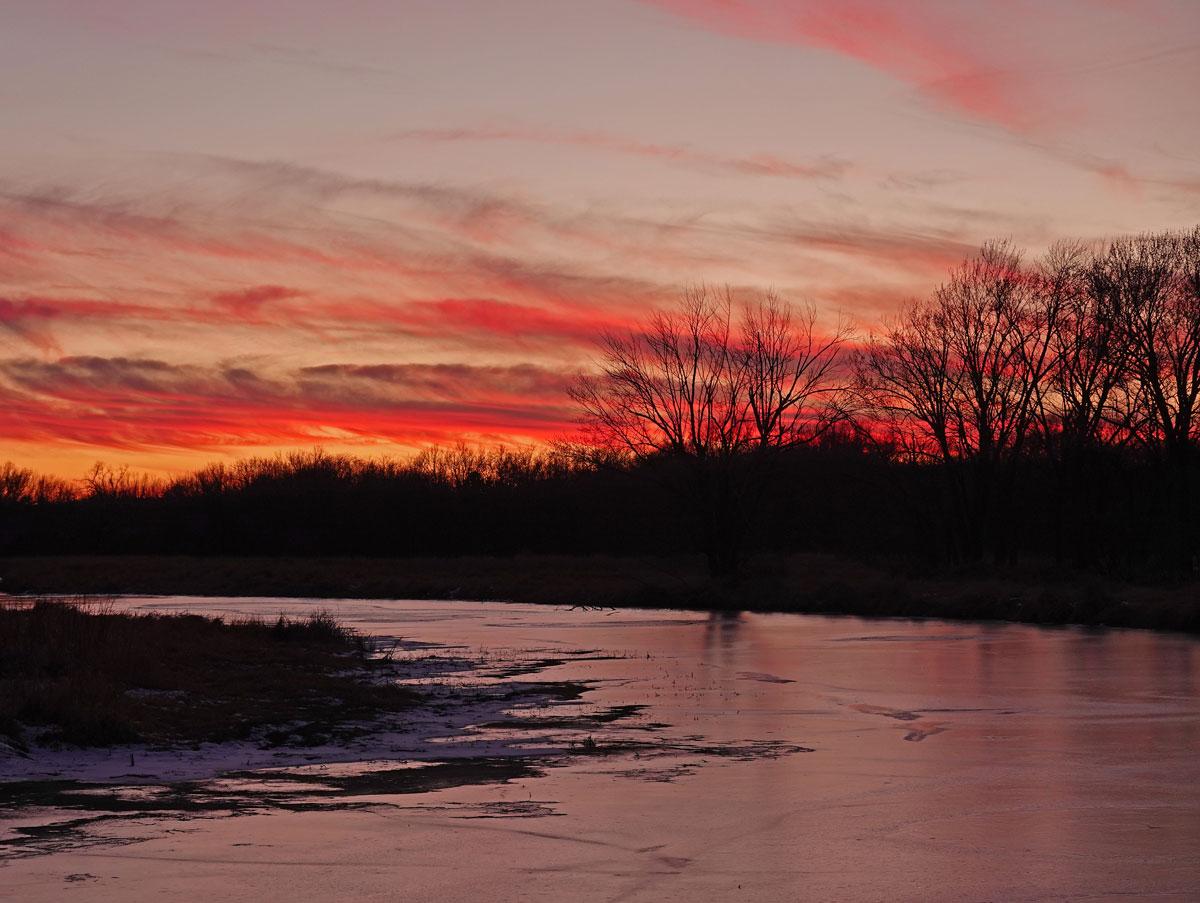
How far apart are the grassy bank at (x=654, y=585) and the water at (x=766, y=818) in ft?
59.7

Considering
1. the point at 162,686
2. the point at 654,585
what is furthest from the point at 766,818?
the point at 654,585

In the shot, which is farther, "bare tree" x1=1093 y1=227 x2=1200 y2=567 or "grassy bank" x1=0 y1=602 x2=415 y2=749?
"bare tree" x1=1093 y1=227 x2=1200 y2=567

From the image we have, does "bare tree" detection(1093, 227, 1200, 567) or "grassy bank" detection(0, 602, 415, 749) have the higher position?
"bare tree" detection(1093, 227, 1200, 567)

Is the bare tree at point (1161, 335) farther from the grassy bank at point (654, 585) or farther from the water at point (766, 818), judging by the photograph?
the water at point (766, 818)

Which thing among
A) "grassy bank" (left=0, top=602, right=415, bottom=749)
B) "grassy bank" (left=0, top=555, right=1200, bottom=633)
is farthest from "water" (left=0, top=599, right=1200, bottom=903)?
"grassy bank" (left=0, top=555, right=1200, bottom=633)

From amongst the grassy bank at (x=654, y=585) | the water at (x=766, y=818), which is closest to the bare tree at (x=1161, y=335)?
the grassy bank at (x=654, y=585)

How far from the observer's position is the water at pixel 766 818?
25.5ft

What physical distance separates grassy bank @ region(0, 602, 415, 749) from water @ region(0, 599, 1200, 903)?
253cm

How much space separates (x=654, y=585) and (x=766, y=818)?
128 feet

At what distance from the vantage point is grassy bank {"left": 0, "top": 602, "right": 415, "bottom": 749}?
43.6 ft

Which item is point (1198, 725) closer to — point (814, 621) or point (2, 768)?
point (2, 768)

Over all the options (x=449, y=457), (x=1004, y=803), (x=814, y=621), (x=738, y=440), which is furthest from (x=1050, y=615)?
(x=449, y=457)

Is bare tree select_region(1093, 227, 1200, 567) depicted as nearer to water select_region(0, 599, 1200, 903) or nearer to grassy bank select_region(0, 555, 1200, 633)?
grassy bank select_region(0, 555, 1200, 633)

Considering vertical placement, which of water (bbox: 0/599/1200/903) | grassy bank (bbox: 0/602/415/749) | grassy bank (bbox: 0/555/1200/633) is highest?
grassy bank (bbox: 0/555/1200/633)
